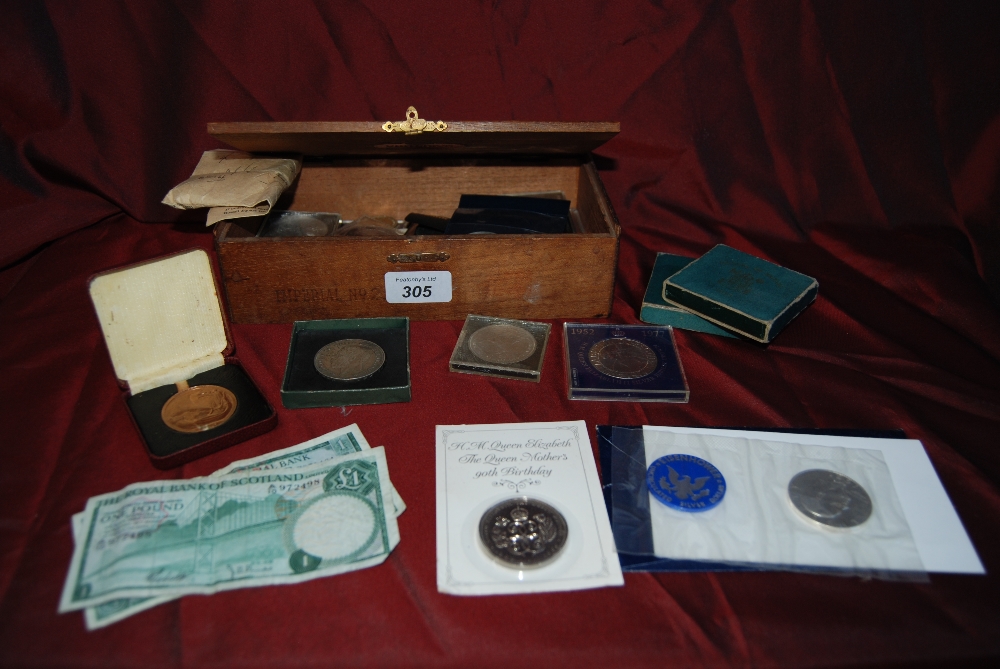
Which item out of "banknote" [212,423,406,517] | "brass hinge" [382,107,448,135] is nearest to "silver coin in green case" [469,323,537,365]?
"banknote" [212,423,406,517]

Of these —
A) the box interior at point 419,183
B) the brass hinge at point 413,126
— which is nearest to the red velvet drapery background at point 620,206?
the box interior at point 419,183

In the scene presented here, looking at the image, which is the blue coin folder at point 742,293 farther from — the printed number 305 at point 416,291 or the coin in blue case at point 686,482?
the printed number 305 at point 416,291

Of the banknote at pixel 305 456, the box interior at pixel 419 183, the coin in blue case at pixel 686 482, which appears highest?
the box interior at pixel 419 183

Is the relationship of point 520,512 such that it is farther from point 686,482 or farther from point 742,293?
point 742,293

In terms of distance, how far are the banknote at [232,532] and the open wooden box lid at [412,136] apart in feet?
2.20

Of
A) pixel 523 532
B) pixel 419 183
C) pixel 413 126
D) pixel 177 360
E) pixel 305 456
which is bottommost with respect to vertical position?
pixel 523 532

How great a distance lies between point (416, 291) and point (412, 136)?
321 millimetres

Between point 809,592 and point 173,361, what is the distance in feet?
3.76

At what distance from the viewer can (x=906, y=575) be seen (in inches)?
42.9

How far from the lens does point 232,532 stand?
110 cm

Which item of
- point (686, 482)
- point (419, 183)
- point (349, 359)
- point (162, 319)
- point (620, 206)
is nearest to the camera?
point (686, 482)

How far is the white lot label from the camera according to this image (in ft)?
4.87

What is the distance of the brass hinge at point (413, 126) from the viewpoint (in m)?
1.44

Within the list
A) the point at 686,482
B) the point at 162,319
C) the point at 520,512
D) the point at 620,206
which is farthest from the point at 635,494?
the point at 620,206
